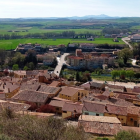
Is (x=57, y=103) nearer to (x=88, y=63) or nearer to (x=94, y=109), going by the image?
(x=94, y=109)

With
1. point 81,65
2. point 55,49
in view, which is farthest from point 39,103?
point 55,49

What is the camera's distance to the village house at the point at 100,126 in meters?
13.0

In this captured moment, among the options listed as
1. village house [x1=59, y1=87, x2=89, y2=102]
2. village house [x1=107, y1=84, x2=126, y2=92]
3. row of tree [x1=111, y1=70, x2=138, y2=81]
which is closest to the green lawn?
row of tree [x1=111, y1=70, x2=138, y2=81]

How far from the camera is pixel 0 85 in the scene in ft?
85.0

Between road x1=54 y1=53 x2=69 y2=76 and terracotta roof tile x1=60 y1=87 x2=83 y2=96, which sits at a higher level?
terracotta roof tile x1=60 y1=87 x2=83 y2=96

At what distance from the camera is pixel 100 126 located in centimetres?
1354

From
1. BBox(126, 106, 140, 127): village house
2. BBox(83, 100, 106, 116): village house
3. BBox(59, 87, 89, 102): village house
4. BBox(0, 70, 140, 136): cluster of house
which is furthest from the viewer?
BBox(59, 87, 89, 102): village house

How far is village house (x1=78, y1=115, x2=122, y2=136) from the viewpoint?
1298 centimetres

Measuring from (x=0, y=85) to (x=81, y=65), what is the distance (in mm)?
29541

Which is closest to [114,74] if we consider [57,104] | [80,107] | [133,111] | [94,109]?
[57,104]

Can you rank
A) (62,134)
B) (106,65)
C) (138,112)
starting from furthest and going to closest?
(106,65), (138,112), (62,134)

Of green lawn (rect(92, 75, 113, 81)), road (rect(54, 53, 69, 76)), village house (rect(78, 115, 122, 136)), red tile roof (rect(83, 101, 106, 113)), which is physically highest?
village house (rect(78, 115, 122, 136))

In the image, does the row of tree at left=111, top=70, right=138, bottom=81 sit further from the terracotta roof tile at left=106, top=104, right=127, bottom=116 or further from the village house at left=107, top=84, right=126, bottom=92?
the terracotta roof tile at left=106, top=104, right=127, bottom=116

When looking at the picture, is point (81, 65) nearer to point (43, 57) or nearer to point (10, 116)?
point (43, 57)
